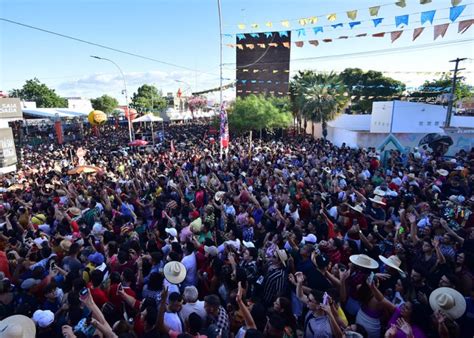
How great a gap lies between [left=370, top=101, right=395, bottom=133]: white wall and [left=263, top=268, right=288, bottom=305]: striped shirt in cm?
2172

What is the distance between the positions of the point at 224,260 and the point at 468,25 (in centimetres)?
1071

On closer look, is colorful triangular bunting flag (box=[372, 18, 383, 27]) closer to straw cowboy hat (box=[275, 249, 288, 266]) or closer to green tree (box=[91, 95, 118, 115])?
straw cowboy hat (box=[275, 249, 288, 266])

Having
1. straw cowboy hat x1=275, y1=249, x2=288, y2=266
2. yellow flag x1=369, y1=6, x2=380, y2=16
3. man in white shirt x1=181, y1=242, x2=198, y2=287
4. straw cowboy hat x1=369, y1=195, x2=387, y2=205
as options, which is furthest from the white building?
man in white shirt x1=181, y1=242, x2=198, y2=287

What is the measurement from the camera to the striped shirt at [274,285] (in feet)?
12.7

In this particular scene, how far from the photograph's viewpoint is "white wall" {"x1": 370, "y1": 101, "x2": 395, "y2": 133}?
901 inches

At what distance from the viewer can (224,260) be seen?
174 inches

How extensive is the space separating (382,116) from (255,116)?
1009cm

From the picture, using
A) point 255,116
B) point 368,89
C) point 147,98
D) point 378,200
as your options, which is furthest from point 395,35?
point 147,98

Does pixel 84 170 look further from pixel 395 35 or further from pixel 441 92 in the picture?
pixel 441 92

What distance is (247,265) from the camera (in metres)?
4.34

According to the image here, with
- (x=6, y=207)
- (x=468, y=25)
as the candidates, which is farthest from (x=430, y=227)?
(x=6, y=207)

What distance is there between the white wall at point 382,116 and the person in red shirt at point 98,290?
75.2ft

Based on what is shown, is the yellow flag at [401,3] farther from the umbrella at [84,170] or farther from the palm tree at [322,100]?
the palm tree at [322,100]

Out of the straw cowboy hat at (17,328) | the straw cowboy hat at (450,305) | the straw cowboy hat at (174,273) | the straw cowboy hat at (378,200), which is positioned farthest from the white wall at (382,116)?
the straw cowboy hat at (17,328)
